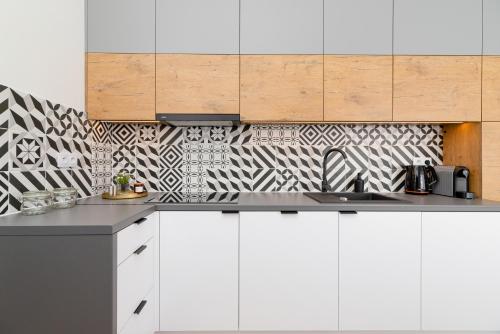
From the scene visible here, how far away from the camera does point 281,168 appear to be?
2.41 m

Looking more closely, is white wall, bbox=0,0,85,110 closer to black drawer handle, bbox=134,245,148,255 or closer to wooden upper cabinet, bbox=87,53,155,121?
wooden upper cabinet, bbox=87,53,155,121

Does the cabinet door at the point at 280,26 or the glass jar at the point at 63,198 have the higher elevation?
the cabinet door at the point at 280,26

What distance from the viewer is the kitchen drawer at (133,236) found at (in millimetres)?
1218

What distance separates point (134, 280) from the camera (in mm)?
1391

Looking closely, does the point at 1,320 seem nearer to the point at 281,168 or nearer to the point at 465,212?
the point at 281,168

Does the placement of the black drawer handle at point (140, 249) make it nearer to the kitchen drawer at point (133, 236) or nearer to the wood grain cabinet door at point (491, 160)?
the kitchen drawer at point (133, 236)

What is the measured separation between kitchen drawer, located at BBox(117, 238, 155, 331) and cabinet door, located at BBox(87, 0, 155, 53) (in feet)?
4.65

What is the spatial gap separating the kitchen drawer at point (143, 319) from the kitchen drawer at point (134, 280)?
3cm

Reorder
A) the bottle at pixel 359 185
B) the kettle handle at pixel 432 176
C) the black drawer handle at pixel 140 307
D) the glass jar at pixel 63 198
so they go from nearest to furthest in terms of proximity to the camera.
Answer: the black drawer handle at pixel 140 307 → the glass jar at pixel 63 198 → the kettle handle at pixel 432 176 → the bottle at pixel 359 185

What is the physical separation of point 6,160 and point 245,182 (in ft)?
5.15

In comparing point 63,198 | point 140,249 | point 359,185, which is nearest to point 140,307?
point 140,249

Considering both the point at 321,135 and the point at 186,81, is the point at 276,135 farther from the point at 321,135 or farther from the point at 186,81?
the point at 186,81

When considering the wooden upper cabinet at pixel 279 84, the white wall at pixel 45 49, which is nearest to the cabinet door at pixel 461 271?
the wooden upper cabinet at pixel 279 84

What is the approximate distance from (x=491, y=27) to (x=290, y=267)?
88.9 inches
